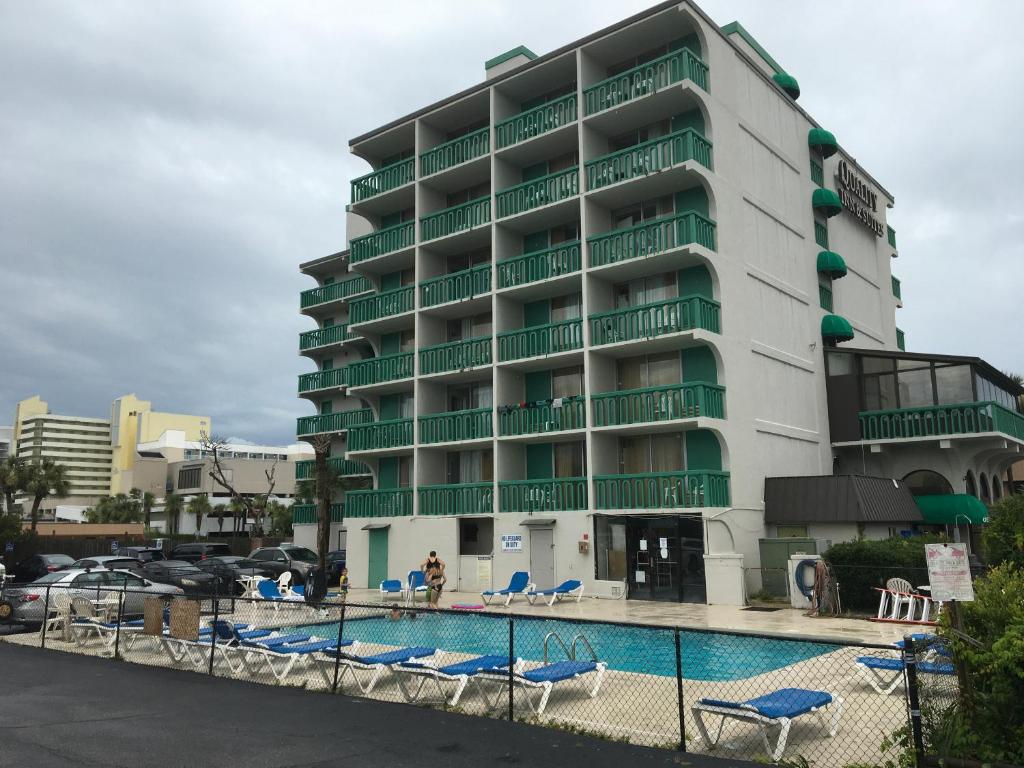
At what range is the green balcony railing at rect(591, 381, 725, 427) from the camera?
26.8m

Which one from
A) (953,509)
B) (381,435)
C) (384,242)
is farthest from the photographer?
(384,242)

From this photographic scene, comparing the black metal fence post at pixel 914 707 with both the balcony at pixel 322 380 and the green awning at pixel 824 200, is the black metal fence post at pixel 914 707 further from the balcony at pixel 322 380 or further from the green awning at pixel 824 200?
the balcony at pixel 322 380

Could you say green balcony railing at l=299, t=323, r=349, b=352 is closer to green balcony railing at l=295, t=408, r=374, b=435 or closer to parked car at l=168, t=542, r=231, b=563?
green balcony railing at l=295, t=408, r=374, b=435

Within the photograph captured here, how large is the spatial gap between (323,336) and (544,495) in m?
22.5

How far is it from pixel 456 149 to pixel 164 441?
129056 millimetres

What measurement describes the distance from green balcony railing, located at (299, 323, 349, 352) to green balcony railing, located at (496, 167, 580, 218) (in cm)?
1671

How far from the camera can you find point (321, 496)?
3612cm

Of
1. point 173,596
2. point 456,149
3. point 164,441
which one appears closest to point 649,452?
point 456,149

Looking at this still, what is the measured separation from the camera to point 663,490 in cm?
2702

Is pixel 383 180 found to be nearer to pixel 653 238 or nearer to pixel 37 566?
pixel 653 238

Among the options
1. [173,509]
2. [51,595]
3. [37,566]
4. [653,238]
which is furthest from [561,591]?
[173,509]

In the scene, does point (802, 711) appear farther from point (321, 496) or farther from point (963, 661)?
point (321, 496)

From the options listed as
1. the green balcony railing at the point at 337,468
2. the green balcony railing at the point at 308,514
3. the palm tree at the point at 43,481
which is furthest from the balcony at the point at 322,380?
the palm tree at the point at 43,481

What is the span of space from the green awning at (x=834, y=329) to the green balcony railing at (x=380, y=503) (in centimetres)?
1753
